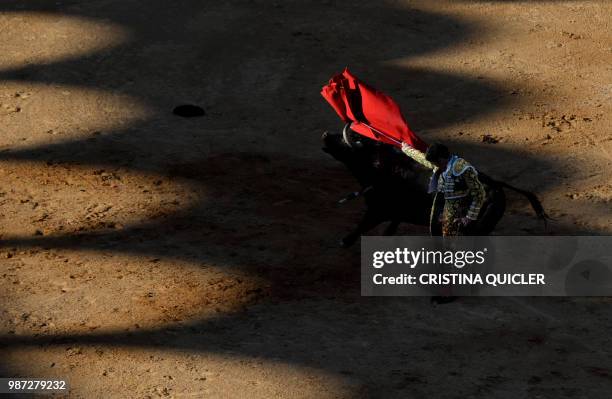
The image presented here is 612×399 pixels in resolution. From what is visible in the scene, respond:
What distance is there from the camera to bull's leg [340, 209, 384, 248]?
13.3m

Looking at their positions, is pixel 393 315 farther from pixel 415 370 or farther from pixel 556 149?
pixel 556 149

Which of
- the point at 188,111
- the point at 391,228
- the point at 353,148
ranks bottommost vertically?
the point at 188,111

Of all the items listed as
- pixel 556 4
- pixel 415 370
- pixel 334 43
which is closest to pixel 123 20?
pixel 334 43

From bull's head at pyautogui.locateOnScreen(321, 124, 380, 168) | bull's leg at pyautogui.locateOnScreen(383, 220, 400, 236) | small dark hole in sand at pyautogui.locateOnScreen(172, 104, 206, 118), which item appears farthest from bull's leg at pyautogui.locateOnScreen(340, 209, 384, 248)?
small dark hole in sand at pyautogui.locateOnScreen(172, 104, 206, 118)

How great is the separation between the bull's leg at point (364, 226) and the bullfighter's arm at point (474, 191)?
4.11ft

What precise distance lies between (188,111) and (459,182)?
21.7 feet

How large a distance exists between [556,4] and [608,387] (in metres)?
11.1

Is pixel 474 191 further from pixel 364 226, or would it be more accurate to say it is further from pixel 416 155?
pixel 364 226

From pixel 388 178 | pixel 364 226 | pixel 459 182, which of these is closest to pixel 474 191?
pixel 459 182

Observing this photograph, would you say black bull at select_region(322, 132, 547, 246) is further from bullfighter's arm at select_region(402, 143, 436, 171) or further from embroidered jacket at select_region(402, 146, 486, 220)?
embroidered jacket at select_region(402, 146, 486, 220)

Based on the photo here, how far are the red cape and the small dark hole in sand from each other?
499cm

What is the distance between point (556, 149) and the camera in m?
16.6

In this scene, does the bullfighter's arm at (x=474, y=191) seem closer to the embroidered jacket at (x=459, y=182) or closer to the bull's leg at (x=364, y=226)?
the embroidered jacket at (x=459, y=182)

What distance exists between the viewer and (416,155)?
40.9 ft
